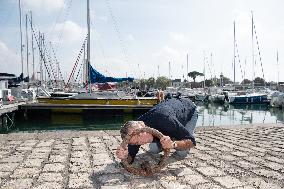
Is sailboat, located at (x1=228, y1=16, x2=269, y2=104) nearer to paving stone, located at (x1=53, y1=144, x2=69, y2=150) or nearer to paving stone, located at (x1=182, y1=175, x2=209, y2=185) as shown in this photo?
paving stone, located at (x1=53, y1=144, x2=69, y2=150)

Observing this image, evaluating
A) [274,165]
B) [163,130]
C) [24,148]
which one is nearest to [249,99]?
[274,165]

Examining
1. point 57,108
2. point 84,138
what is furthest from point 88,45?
point 84,138

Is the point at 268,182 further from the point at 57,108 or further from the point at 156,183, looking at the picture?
the point at 57,108

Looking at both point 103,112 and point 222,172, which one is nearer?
point 222,172

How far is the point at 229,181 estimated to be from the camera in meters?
3.92

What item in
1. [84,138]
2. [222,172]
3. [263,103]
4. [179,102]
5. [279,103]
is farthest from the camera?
[263,103]

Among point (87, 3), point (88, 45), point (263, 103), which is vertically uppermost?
point (87, 3)

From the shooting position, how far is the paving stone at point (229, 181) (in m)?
3.76

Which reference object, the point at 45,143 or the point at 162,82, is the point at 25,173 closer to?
the point at 45,143

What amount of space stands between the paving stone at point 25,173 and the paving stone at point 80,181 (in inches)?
21.2

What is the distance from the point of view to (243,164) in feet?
15.6

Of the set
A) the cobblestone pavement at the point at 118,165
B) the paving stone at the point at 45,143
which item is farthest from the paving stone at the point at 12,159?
the paving stone at the point at 45,143

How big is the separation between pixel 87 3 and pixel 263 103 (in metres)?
27.6

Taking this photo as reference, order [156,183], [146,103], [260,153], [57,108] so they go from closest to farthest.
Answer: [156,183] < [260,153] < [57,108] < [146,103]
